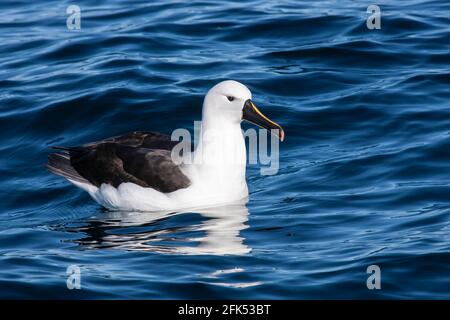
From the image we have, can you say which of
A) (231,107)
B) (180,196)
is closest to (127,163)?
(180,196)

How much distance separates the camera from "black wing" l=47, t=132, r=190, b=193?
12.1m

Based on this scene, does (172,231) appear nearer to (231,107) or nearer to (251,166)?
(231,107)

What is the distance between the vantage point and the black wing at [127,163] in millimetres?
12117

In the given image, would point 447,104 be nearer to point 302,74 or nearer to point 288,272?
point 302,74

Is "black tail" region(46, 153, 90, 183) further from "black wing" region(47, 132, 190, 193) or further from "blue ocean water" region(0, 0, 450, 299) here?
"blue ocean water" region(0, 0, 450, 299)

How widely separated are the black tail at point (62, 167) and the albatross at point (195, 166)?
345mm

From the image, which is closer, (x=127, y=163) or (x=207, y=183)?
(x=207, y=183)

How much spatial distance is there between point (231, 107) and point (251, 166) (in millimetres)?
1694

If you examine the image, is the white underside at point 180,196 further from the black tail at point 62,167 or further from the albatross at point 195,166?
the black tail at point 62,167

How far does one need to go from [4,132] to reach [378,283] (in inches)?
287

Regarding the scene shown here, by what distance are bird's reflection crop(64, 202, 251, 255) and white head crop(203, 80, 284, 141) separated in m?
0.95

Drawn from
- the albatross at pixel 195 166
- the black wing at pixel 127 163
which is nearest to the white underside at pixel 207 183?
the albatross at pixel 195 166

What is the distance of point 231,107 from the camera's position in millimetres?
12195
